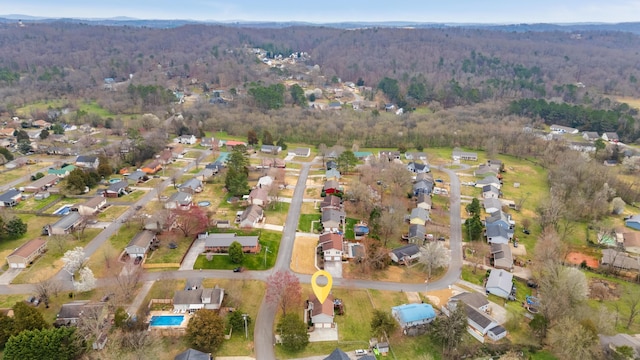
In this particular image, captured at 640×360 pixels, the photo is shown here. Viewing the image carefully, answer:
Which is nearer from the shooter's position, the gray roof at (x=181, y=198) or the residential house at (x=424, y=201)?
the gray roof at (x=181, y=198)

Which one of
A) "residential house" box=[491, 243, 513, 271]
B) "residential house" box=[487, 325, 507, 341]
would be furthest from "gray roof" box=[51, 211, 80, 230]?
"residential house" box=[491, 243, 513, 271]

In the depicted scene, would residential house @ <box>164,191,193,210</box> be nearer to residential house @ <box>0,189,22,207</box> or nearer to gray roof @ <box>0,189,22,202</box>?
residential house @ <box>0,189,22,207</box>

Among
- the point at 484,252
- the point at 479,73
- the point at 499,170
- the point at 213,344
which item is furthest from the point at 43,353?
the point at 479,73

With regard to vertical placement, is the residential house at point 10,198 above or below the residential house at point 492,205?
above

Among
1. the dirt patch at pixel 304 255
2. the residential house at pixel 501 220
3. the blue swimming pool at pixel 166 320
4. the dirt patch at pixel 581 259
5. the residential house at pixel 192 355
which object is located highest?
the residential house at pixel 501 220

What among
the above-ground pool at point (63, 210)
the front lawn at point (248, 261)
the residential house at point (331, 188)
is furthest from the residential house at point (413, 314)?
the above-ground pool at point (63, 210)

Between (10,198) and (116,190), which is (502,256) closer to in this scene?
(116,190)

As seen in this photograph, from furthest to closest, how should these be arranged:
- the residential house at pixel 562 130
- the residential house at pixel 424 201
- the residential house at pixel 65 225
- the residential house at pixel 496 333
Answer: the residential house at pixel 562 130, the residential house at pixel 424 201, the residential house at pixel 65 225, the residential house at pixel 496 333

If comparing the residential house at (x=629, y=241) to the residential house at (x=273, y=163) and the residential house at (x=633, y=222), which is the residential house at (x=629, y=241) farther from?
the residential house at (x=273, y=163)
